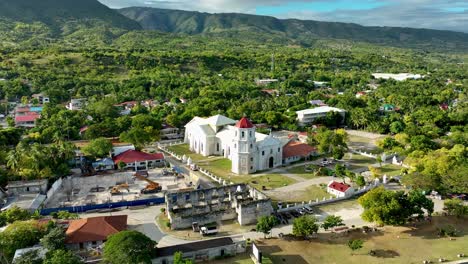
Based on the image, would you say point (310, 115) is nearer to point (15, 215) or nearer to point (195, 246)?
point (195, 246)

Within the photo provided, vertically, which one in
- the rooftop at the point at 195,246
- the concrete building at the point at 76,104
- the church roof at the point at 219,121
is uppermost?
the church roof at the point at 219,121

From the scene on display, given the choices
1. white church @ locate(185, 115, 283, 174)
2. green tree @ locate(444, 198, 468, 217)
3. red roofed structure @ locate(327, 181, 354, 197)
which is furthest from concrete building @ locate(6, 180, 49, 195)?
green tree @ locate(444, 198, 468, 217)

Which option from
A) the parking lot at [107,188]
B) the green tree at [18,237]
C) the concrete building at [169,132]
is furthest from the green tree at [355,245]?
the concrete building at [169,132]

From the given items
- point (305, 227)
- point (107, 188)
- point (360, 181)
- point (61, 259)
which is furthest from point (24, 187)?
point (360, 181)

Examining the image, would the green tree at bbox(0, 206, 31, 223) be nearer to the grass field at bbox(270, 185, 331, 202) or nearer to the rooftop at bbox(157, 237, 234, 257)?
the rooftop at bbox(157, 237, 234, 257)

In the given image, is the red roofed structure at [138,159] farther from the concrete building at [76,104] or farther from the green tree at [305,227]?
the concrete building at [76,104]

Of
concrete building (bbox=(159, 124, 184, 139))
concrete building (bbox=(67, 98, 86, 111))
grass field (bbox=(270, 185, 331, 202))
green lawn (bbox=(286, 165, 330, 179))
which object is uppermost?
concrete building (bbox=(67, 98, 86, 111))
